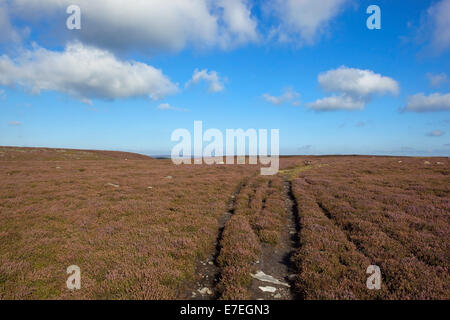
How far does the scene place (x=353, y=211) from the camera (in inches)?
514

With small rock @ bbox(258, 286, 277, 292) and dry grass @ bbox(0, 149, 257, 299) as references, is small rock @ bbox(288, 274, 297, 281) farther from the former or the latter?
dry grass @ bbox(0, 149, 257, 299)

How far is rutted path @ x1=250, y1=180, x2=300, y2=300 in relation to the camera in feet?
19.9

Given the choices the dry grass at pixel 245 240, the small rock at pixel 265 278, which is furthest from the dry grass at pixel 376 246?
the dry grass at pixel 245 240

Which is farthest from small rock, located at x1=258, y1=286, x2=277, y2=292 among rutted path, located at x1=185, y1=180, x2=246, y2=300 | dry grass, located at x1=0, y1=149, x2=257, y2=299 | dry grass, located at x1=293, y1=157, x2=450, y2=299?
dry grass, located at x1=0, y1=149, x2=257, y2=299

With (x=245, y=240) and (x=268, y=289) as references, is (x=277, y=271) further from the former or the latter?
(x=245, y=240)

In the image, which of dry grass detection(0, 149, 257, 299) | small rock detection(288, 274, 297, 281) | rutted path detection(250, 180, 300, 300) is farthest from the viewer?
small rock detection(288, 274, 297, 281)

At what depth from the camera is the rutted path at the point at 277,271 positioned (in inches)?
238

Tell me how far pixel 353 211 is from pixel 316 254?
716cm

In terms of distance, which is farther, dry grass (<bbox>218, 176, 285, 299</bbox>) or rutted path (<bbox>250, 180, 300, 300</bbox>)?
dry grass (<bbox>218, 176, 285, 299</bbox>)
